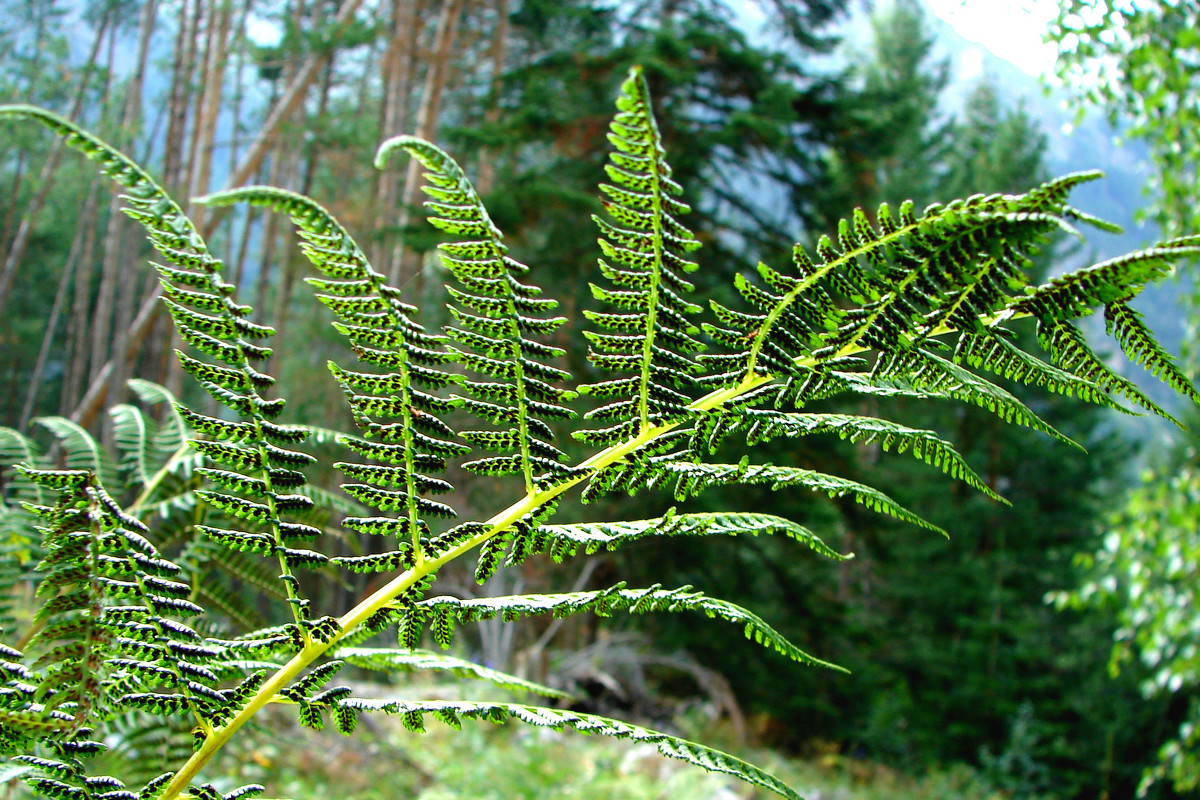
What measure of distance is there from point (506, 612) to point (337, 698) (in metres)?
0.09

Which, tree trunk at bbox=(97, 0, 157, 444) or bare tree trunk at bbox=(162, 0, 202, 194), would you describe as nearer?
tree trunk at bbox=(97, 0, 157, 444)

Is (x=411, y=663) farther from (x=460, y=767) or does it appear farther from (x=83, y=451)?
(x=460, y=767)

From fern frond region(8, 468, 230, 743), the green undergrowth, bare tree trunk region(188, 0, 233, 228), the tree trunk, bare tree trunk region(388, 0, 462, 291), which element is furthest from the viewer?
bare tree trunk region(388, 0, 462, 291)

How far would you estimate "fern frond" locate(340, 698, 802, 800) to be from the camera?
35 centimetres

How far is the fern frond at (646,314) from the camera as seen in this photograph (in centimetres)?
37

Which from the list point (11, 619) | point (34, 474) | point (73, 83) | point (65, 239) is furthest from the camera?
point (65, 239)

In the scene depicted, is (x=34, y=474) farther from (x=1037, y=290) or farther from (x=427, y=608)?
(x=1037, y=290)

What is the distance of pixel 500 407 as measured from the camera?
41 centimetres

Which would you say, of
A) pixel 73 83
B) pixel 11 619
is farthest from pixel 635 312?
pixel 73 83

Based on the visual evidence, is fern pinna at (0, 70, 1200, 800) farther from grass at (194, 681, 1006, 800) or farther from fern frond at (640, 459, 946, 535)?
grass at (194, 681, 1006, 800)

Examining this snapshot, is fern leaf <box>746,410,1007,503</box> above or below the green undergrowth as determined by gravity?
above

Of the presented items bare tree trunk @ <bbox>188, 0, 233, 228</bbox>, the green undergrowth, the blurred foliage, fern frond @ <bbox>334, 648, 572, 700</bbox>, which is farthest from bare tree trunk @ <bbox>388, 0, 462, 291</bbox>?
fern frond @ <bbox>334, 648, 572, 700</bbox>

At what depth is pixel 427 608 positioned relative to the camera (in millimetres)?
381

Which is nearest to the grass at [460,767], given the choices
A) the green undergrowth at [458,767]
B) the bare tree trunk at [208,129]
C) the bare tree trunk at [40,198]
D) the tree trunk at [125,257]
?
the green undergrowth at [458,767]
